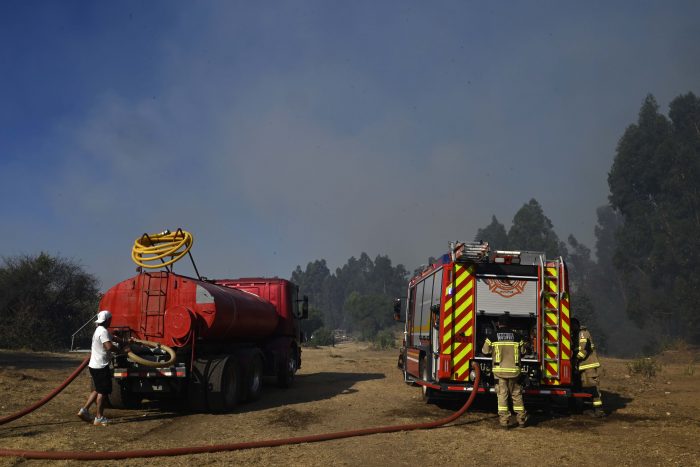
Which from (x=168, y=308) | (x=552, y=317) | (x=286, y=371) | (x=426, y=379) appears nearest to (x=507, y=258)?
(x=552, y=317)

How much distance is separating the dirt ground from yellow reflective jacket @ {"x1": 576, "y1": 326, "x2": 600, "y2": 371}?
3.08 ft

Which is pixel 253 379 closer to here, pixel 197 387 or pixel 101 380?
pixel 197 387

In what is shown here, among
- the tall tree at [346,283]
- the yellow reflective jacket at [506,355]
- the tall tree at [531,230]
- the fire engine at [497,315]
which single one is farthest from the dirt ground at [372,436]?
the tall tree at [346,283]

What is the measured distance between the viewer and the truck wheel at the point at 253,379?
12961 mm

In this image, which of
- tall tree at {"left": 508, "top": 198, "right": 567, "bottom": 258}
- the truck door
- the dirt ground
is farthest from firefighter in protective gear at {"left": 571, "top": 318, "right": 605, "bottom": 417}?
tall tree at {"left": 508, "top": 198, "right": 567, "bottom": 258}

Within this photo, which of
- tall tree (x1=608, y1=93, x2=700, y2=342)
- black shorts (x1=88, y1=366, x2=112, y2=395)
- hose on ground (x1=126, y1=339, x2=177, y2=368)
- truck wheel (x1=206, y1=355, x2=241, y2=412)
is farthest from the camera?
tall tree (x1=608, y1=93, x2=700, y2=342)

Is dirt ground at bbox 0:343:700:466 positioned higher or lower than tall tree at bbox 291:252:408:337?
lower

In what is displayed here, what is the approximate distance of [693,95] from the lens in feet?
220

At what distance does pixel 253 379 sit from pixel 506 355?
5830 mm

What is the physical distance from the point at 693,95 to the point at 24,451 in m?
75.1

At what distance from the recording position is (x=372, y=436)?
29.7 feet

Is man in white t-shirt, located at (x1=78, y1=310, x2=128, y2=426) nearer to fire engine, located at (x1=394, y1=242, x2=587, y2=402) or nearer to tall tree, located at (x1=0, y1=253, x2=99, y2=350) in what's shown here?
fire engine, located at (x1=394, y1=242, x2=587, y2=402)

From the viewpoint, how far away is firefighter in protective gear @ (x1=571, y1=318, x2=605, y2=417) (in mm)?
11164

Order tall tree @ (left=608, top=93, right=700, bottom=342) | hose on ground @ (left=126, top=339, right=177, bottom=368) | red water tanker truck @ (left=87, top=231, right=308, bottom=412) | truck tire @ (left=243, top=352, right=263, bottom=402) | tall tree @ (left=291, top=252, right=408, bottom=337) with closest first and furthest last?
hose on ground @ (left=126, top=339, right=177, bottom=368)
red water tanker truck @ (left=87, top=231, right=308, bottom=412)
truck tire @ (left=243, top=352, right=263, bottom=402)
tall tree @ (left=608, top=93, right=700, bottom=342)
tall tree @ (left=291, top=252, right=408, bottom=337)
